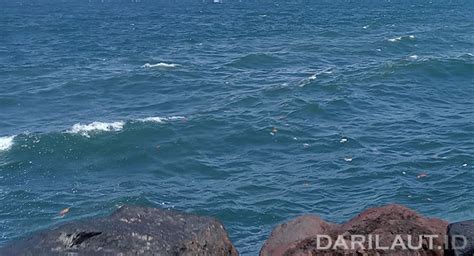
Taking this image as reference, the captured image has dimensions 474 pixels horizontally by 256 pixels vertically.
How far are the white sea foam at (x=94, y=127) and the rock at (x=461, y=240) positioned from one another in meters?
23.2

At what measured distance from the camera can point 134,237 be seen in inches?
307

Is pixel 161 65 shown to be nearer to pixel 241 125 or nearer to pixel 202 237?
pixel 241 125

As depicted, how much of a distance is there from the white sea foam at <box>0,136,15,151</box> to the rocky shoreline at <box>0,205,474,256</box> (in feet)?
68.8

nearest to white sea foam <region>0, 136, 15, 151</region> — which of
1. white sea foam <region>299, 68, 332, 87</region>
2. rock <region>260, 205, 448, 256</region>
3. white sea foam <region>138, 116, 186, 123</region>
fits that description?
white sea foam <region>138, 116, 186, 123</region>

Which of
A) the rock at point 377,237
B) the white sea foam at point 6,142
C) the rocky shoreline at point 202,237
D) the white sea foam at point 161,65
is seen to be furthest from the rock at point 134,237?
the white sea foam at point 161,65

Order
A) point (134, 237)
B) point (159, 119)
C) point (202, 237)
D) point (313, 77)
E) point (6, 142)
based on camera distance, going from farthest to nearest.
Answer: point (313, 77) → point (159, 119) → point (6, 142) → point (202, 237) → point (134, 237)

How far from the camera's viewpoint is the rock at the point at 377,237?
792 centimetres

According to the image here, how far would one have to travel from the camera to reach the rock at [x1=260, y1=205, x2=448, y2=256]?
7.92 m

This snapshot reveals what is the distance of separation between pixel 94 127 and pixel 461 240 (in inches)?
963

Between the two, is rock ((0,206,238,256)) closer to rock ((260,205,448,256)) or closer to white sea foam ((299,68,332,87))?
rock ((260,205,448,256))

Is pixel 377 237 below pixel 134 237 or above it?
below

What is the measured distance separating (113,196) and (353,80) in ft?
71.0

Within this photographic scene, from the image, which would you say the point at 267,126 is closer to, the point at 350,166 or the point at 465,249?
the point at 350,166

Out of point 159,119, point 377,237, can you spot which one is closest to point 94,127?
point 159,119
